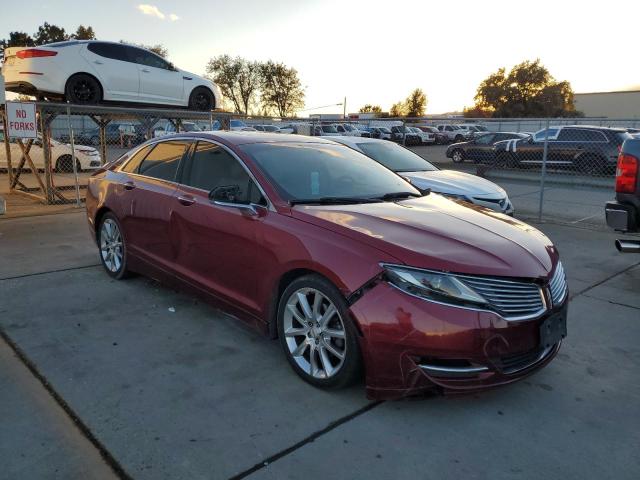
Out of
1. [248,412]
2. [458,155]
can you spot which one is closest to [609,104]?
[458,155]

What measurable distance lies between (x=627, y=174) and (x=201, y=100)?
9.99 m

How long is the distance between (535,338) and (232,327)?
2307 mm

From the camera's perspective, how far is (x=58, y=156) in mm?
15406

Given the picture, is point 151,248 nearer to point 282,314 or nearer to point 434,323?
point 282,314

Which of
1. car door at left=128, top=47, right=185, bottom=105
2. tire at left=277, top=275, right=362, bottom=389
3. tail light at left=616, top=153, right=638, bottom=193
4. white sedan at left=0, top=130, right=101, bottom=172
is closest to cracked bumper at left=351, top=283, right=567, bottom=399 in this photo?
tire at left=277, top=275, right=362, bottom=389

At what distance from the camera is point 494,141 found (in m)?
19.3

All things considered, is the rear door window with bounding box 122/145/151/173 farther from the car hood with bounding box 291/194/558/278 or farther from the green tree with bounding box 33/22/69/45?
the green tree with bounding box 33/22/69/45

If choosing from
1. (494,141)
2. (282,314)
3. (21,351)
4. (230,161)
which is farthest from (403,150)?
(494,141)

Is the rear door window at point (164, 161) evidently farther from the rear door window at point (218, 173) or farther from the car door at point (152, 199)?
the rear door window at point (218, 173)

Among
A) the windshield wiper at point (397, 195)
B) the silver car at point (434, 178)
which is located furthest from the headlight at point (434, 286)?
the silver car at point (434, 178)

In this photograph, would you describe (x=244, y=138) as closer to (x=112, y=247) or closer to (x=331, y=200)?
(x=331, y=200)

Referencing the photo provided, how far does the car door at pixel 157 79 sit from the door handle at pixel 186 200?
7.91m

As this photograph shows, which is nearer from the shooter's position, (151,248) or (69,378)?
(69,378)

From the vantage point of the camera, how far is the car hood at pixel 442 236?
2.85 metres
